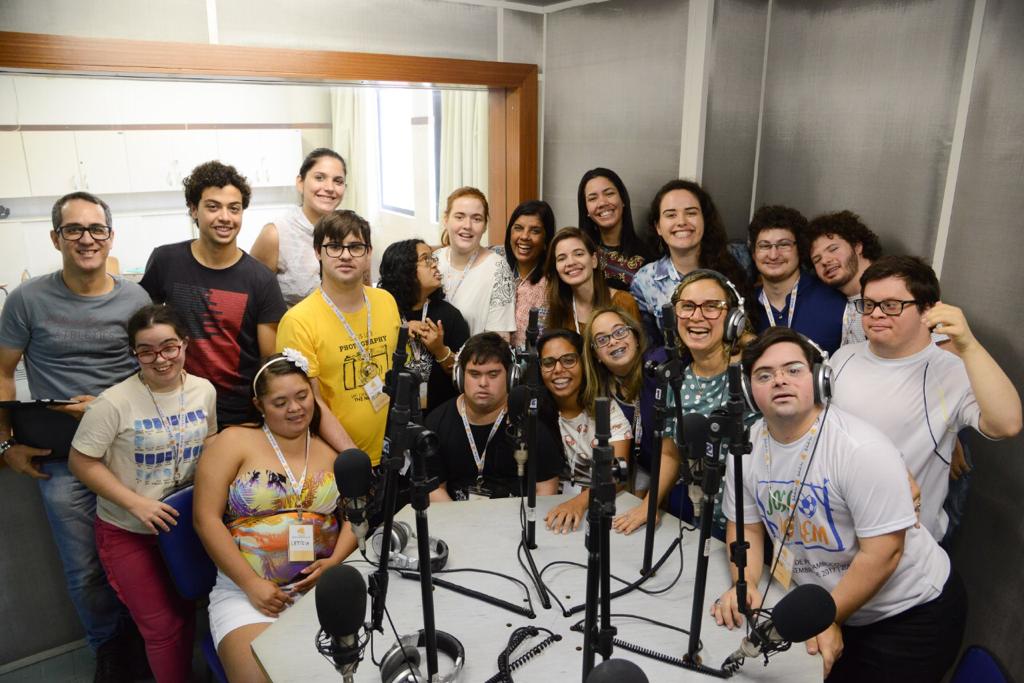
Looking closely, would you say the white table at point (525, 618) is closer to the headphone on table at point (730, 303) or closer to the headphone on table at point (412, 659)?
the headphone on table at point (412, 659)

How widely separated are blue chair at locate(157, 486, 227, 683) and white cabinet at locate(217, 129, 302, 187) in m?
2.95

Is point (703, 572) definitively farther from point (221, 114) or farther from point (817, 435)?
point (221, 114)

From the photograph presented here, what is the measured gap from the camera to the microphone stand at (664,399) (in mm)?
1629

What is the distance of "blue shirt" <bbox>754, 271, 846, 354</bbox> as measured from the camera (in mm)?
2689

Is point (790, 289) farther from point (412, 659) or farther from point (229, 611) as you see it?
point (229, 611)

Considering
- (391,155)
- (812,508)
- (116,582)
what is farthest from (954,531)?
(391,155)

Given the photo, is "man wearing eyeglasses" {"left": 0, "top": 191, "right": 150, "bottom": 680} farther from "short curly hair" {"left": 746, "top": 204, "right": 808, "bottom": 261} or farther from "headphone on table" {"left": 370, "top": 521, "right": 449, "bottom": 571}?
"short curly hair" {"left": 746, "top": 204, "right": 808, "bottom": 261}

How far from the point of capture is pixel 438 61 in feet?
11.3

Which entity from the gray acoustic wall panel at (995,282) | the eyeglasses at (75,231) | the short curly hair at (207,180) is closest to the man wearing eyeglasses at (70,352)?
the eyeglasses at (75,231)

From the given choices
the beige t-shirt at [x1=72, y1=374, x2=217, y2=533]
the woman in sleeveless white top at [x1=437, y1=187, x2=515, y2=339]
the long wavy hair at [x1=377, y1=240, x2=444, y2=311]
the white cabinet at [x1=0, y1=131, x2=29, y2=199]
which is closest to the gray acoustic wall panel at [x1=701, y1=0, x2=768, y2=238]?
the woman in sleeveless white top at [x1=437, y1=187, x2=515, y2=339]

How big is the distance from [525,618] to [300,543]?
2.58 ft

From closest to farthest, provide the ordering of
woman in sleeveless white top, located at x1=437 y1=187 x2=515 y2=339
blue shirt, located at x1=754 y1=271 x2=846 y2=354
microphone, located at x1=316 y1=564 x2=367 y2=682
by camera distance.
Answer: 1. microphone, located at x1=316 y1=564 x2=367 y2=682
2. blue shirt, located at x1=754 y1=271 x2=846 y2=354
3. woman in sleeveless white top, located at x1=437 y1=187 x2=515 y2=339

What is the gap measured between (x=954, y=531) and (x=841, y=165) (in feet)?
5.18

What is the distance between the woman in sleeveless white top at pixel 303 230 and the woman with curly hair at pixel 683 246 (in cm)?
141
